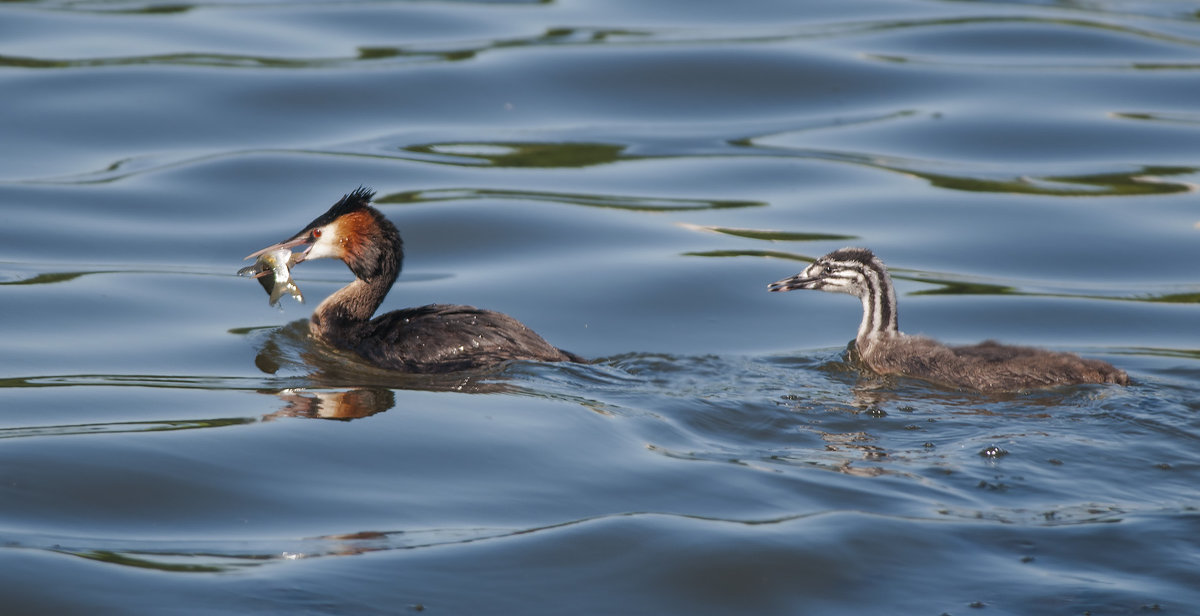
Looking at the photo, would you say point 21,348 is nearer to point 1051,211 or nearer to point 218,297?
point 218,297

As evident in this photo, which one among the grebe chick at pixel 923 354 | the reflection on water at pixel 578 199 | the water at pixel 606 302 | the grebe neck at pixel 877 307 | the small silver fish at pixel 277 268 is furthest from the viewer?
the reflection on water at pixel 578 199

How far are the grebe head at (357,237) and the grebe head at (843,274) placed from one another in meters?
2.54

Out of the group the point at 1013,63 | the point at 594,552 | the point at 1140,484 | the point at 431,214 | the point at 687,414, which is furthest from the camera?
the point at 1013,63

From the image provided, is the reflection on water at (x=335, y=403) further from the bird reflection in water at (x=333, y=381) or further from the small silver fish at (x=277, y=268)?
the small silver fish at (x=277, y=268)

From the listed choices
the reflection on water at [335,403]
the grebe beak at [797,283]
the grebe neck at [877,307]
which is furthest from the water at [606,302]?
the grebe beak at [797,283]

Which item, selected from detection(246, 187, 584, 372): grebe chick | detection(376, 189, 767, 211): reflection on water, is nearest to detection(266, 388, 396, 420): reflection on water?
detection(246, 187, 584, 372): grebe chick

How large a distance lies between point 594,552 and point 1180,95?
1310 cm

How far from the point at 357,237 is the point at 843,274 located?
3.22 meters

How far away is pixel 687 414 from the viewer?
27.7 feet

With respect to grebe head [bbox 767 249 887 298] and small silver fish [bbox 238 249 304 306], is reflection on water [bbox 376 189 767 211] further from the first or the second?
grebe head [bbox 767 249 887 298]

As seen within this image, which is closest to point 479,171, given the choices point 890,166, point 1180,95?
point 890,166

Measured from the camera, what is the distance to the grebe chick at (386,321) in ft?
30.6

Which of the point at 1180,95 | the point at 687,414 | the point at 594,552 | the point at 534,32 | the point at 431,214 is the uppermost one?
the point at 534,32

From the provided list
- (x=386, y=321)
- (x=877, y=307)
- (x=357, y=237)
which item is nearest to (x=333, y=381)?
(x=386, y=321)
